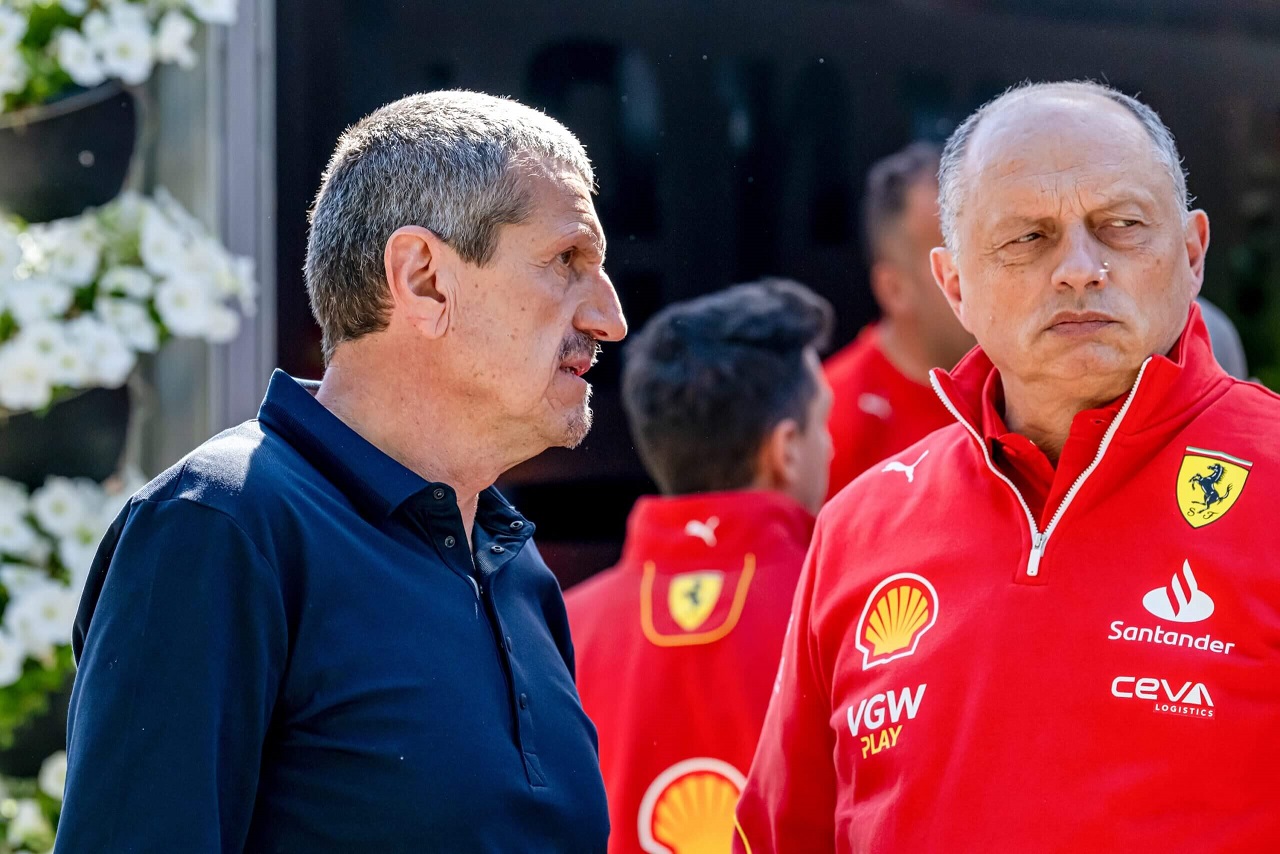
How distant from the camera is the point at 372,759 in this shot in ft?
4.93

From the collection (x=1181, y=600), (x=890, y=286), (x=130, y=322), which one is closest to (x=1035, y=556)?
(x=1181, y=600)

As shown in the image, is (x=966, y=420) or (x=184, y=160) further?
(x=184, y=160)

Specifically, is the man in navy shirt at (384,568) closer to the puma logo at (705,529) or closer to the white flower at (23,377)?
the puma logo at (705,529)

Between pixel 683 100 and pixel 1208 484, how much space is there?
1.73 m

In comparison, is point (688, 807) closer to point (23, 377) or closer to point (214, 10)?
point (23, 377)

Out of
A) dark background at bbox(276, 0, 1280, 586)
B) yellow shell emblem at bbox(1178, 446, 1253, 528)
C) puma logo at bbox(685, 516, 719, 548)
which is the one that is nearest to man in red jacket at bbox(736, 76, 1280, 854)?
yellow shell emblem at bbox(1178, 446, 1253, 528)

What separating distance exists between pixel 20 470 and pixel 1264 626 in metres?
2.56

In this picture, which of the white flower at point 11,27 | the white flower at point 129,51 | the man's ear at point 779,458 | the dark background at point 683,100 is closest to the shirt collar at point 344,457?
the man's ear at point 779,458

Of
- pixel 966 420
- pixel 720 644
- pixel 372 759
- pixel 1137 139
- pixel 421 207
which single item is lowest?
pixel 720 644

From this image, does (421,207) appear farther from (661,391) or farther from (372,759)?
(661,391)

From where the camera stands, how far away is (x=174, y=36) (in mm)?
3191

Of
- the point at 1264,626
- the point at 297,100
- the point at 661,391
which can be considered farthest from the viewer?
the point at 297,100

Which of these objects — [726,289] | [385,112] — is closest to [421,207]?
[385,112]

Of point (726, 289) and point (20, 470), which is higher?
point (726, 289)
